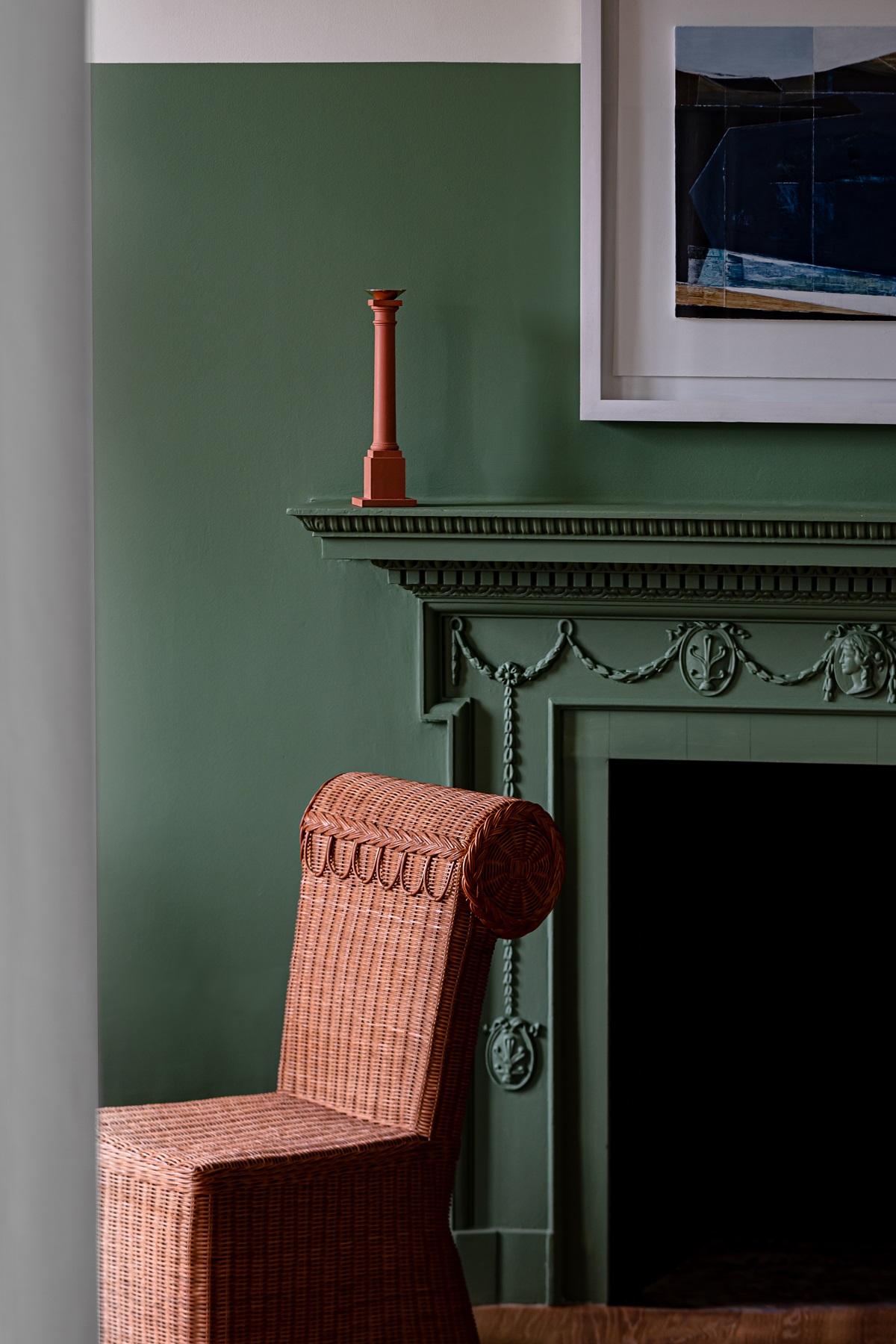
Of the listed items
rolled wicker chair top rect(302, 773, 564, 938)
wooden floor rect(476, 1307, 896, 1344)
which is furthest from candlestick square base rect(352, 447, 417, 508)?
wooden floor rect(476, 1307, 896, 1344)

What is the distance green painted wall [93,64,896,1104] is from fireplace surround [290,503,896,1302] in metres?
0.15

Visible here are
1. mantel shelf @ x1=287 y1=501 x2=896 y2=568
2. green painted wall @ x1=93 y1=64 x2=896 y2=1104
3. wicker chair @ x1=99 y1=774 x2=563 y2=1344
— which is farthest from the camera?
green painted wall @ x1=93 y1=64 x2=896 y2=1104

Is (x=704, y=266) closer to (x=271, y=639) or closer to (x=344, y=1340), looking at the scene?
(x=271, y=639)

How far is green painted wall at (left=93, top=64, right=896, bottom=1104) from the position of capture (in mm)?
2295

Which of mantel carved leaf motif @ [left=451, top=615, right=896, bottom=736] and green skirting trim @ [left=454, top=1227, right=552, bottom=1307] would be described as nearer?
mantel carved leaf motif @ [left=451, top=615, right=896, bottom=736]

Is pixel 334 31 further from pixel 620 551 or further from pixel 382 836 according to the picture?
pixel 382 836

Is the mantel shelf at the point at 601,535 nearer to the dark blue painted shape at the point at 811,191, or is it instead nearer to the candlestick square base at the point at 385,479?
the candlestick square base at the point at 385,479

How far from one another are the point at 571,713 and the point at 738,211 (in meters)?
0.94

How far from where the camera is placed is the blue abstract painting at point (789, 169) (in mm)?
2205

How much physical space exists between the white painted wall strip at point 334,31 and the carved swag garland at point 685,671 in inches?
40.6

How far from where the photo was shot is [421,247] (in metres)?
2.31

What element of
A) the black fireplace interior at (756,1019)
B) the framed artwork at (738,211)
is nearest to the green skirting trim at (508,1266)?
the black fireplace interior at (756,1019)

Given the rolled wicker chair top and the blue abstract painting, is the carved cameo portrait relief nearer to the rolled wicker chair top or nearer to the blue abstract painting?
the blue abstract painting

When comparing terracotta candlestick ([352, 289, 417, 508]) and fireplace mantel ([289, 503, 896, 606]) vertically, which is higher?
terracotta candlestick ([352, 289, 417, 508])
